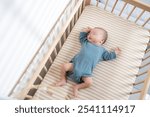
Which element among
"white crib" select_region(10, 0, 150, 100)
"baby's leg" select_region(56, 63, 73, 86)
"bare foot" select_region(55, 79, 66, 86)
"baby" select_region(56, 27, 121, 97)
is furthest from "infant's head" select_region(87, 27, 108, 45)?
"bare foot" select_region(55, 79, 66, 86)

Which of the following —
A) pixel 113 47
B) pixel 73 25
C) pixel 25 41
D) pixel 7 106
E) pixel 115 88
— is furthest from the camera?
pixel 73 25

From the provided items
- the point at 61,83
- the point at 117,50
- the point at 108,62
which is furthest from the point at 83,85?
the point at 117,50

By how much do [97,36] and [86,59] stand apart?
0.60ft

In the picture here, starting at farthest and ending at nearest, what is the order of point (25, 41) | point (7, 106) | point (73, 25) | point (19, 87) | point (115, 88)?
point (73, 25)
point (115, 88)
point (19, 87)
point (25, 41)
point (7, 106)

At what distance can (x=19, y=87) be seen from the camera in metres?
1.57

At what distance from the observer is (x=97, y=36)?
5.56 ft

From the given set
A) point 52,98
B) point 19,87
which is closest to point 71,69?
point 52,98

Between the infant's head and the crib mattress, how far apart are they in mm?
99

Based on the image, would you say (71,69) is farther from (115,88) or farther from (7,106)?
(7,106)

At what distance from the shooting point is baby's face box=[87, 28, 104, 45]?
5.56ft

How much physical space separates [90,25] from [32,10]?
0.72m

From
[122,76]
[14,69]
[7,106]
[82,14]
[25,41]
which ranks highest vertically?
[82,14]

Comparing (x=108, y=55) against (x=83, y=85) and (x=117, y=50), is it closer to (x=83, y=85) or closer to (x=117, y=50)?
(x=117, y=50)

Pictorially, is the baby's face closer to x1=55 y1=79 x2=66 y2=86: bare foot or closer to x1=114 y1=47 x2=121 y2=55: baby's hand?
x1=114 y1=47 x2=121 y2=55: baby's hand
